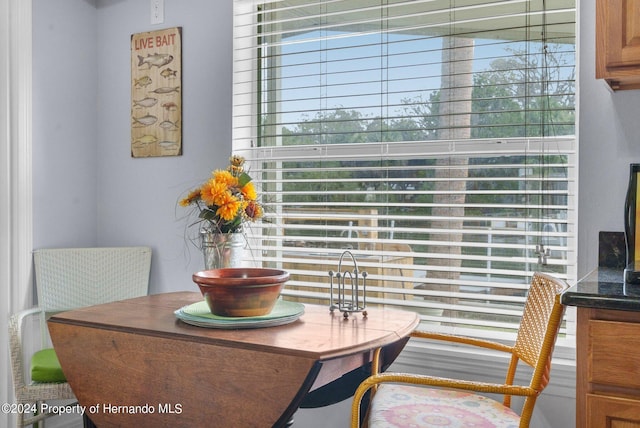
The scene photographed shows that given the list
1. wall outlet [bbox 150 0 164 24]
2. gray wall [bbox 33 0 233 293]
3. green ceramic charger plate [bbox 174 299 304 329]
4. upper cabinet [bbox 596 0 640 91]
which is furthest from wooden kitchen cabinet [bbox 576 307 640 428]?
wall outlet [bbox 150 0 164 24]

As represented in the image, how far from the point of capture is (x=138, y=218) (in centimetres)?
311

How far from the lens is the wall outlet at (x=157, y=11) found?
301cm

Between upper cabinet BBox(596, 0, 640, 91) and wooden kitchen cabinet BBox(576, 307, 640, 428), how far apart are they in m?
0.75

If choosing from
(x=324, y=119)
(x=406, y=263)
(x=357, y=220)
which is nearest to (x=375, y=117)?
(x=324, y=119)

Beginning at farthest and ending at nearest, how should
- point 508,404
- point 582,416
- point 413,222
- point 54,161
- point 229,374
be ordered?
point 54,161, point 413,222, point 508,404, point 229,374, point 582,416

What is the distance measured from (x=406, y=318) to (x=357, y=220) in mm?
699

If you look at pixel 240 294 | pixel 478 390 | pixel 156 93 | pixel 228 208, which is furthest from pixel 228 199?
pixel 478 390

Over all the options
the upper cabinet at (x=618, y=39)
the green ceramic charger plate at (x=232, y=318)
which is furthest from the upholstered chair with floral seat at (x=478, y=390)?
the upper cabinet at (x=618, y=39)

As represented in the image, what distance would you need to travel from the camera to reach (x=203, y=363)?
167cm

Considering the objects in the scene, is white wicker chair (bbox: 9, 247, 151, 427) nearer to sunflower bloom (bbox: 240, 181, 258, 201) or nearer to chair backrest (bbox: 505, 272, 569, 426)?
sunflower bloom (bbox: 240, 181, 258, 201)

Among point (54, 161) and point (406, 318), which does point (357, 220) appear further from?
point (54, 161)

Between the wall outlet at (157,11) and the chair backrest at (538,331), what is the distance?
2.22m

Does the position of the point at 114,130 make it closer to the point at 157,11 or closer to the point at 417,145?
the point at 157,11

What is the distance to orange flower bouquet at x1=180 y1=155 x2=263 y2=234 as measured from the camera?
229 cm
